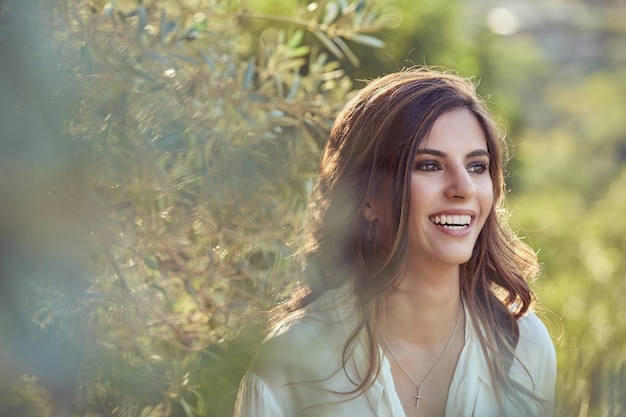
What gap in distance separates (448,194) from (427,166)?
8 centimetres

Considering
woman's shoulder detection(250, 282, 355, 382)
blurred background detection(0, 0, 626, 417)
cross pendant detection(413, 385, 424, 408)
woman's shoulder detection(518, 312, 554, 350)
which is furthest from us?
woman's shoulder detection(518, 312, 554, 350)

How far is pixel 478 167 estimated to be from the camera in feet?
6.75

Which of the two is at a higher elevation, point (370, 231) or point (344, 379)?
point (370, 231)

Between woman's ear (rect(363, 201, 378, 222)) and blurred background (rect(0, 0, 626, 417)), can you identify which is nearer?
blurred background (rect(0, 0, 626, 417))

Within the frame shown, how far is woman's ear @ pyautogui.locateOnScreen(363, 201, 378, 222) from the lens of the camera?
214cm

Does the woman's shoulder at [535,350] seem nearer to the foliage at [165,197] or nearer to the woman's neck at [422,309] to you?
the woman's neck at [422,309]

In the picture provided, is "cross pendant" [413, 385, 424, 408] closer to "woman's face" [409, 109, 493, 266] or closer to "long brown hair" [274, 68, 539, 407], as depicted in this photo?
"long brown hair" [274, 68, 539, 407]

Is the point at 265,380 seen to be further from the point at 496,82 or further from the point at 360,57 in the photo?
the point at 496,82

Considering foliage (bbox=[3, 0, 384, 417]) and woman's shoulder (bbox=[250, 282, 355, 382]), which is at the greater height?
foliage (bbox=[3, 0, 384, 417])

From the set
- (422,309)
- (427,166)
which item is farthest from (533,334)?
(427,166)

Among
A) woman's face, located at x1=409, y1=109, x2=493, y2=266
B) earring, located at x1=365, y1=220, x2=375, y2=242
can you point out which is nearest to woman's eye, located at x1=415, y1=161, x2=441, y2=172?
woman's face, located at x1=409, y1=109, x2=493, y2=266

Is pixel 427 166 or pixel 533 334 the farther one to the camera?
pixel 533 334

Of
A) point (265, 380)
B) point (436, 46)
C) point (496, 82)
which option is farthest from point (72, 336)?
point (496, 82)

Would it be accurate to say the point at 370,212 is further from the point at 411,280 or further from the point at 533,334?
the point at 533,334
